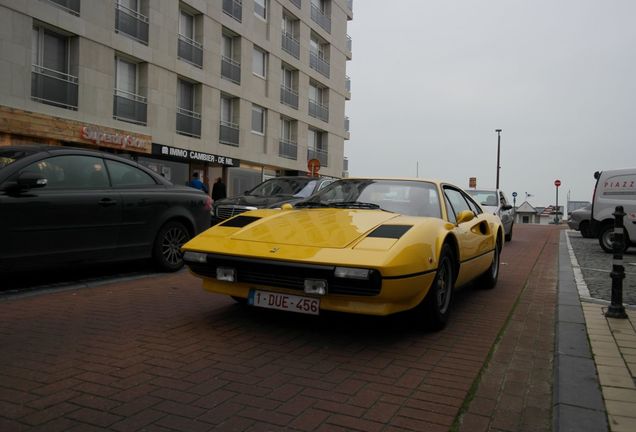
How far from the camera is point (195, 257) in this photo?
4469 mm

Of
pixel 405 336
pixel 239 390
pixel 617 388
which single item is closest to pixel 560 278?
pixel 405 336

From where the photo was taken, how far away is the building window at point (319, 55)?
32.5 metres

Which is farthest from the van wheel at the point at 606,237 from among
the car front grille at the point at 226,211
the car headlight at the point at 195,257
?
the car headlight at the point at 195,257

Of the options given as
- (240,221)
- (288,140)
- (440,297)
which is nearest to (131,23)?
(288,140)

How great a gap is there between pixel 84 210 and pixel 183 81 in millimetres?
17251

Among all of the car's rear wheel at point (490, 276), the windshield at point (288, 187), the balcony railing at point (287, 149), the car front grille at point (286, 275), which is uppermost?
the balcony railing at point (287, 149)

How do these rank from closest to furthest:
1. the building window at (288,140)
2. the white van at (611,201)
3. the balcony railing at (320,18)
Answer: the white van at (611,201), the building window at (288,140), the balcony railing at (320,18)

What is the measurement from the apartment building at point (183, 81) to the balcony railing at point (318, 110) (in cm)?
10

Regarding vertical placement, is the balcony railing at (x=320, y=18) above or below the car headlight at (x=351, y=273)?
above

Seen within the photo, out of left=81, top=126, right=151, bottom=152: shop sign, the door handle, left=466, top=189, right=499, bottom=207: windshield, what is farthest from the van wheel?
left=81, top=126, right=151, bottom=152: shop sign

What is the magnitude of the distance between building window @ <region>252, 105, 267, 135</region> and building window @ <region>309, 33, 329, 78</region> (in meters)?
6.54

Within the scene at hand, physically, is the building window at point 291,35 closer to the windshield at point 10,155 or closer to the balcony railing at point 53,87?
the balcony railing at point 53,87

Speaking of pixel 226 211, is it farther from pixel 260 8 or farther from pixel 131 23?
pixel 260 8

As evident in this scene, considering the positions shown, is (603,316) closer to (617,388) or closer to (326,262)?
(617,388)
